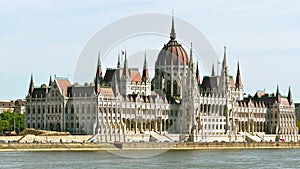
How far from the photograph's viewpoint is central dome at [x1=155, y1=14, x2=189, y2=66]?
176 m

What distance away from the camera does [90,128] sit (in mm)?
146250

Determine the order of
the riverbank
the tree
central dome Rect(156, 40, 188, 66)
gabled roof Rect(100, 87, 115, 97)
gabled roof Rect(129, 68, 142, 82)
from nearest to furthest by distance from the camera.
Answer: the riverbank, gabled roof Rect(100, 87, 115, 97), the tree, gabled roof Rect(129, 68, 142, 82), central dome Rect(156, 40, 188, 66)

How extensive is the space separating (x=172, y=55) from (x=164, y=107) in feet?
52.7

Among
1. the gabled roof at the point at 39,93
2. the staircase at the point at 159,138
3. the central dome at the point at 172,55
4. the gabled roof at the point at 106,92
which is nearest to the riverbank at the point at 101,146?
the staircase at the point at 159,138

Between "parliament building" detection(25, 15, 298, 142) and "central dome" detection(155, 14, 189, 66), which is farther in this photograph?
"central dome" detection(155, 14, 189, 66)

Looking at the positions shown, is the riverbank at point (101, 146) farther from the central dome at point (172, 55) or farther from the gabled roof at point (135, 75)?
the central dome at point (172, 55)

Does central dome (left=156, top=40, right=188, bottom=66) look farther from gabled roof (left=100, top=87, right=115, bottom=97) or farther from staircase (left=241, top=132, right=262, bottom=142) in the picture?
gabled roof (left=100, top=87, right=115, bottom=97)

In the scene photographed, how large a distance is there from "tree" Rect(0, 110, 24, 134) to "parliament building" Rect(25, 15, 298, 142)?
808 centimetres

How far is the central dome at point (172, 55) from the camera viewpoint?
176 meters

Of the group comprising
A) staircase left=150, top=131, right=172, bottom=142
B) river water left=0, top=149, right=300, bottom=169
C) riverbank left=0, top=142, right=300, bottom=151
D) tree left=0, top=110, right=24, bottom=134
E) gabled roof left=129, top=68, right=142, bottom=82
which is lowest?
river water left=0, top=149, right=300, bottom=169

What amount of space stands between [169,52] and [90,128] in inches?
1470

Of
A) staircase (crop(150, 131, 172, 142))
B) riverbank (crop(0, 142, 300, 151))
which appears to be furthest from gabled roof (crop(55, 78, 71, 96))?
riverbank (crop(0, 142, 300, 151))

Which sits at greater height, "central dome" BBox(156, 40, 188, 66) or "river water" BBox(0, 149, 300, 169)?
"central dome" BBox(156, 40, 188, 66)

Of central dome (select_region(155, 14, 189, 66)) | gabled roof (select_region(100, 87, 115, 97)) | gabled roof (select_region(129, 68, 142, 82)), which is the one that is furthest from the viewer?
central dome (select_region(155, 14, 189, 66))
